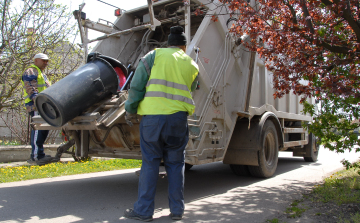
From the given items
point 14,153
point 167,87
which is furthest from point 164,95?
point 14,153

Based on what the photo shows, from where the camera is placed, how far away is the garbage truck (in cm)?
361

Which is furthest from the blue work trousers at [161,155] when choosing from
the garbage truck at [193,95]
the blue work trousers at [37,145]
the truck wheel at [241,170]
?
the truck wheel at [241,170]

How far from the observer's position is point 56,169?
19.7 feet

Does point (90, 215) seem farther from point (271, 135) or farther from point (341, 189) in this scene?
point (271, 135)

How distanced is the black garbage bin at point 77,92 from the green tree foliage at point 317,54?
182cm

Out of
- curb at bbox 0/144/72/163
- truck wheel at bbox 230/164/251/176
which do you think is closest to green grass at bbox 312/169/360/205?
truck wheel at bbox 230/164/251/176

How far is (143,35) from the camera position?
216 inches

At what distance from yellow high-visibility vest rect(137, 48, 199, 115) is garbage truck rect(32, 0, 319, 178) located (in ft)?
2.29

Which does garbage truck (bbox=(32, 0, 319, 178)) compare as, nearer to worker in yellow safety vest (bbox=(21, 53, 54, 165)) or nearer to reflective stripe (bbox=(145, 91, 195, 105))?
worker in yellow safety vest (bbox=(21, 53, 54, 165))

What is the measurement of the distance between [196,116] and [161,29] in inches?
85.4

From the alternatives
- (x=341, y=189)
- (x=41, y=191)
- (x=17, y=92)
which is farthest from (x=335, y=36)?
(x=17, y=92)

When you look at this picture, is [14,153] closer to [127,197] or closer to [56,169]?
[56,169]

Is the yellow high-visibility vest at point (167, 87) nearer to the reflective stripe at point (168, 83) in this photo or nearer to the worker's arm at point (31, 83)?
the reflective stripe at point (168, 83)

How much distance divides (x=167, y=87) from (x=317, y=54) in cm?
222
